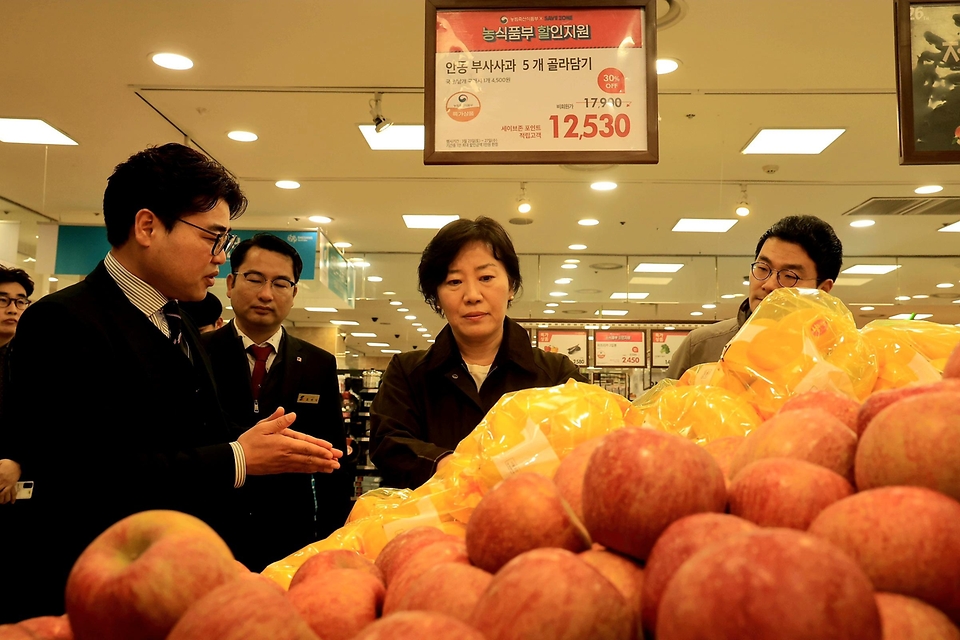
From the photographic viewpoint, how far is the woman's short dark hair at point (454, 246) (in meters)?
2.21

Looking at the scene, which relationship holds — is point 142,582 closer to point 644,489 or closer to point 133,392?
point 644,489

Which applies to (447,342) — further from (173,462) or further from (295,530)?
(295,530)

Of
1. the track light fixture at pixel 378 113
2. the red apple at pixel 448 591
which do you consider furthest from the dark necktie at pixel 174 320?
the track light fixture at pixel 378 113

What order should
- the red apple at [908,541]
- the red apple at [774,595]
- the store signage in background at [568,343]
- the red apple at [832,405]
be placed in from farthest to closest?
the store signage in background at [568,343], the red apple at [832,405], the red apple at [908,541], the red apple at [774,595]

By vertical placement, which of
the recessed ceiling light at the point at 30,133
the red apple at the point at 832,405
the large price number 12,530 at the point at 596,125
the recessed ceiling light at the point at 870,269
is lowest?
the red apple at the point at 832,405

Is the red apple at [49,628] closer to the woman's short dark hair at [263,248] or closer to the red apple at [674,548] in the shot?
the red apple at [674,548]

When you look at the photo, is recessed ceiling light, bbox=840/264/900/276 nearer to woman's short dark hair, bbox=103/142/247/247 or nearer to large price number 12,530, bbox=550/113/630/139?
large price number 12,530, bbox=550/113/630/139

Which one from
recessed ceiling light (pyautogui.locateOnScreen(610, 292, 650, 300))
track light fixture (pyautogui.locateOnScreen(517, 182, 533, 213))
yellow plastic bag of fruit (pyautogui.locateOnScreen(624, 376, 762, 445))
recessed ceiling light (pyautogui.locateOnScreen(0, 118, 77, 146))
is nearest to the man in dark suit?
yellow plastic bag of fruit (pyautogui.locateOnScreen(624, 376, 762, 445))

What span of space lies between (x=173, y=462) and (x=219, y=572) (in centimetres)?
118

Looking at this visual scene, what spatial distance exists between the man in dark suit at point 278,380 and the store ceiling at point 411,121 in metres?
1.69

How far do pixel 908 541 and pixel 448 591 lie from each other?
1.28ft

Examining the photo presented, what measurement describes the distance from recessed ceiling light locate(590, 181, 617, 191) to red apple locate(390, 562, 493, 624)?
653 cm

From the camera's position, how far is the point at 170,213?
192 cm

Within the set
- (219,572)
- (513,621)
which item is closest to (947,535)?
(513,621)
